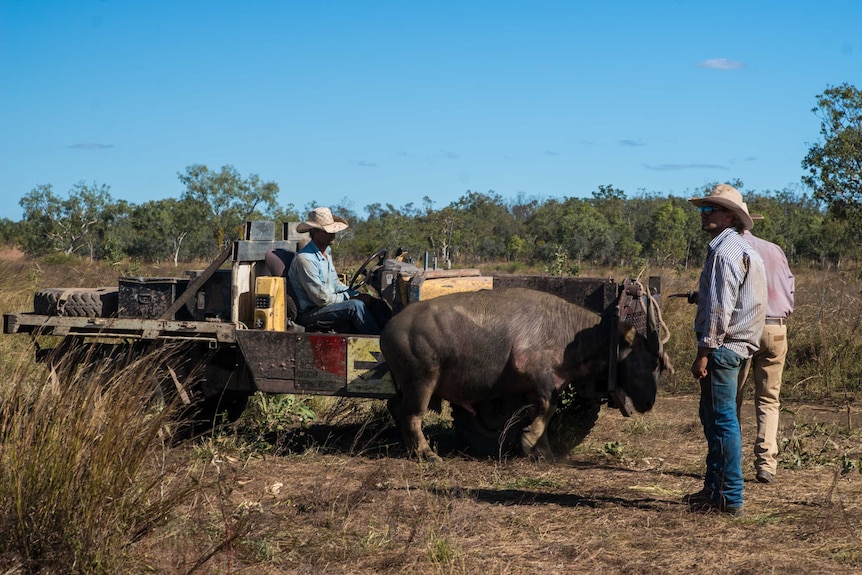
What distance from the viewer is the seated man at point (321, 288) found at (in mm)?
8852

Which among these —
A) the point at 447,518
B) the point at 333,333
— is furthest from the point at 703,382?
the point at 333,333

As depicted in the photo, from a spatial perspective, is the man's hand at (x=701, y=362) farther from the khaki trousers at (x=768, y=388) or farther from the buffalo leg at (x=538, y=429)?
the buffalo leg at (x=538, y=429)

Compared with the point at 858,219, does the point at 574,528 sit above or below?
below

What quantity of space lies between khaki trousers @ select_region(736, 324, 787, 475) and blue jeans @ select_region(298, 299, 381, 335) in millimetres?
3241

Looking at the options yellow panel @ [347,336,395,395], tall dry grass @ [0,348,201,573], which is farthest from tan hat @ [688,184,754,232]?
tall dry grass @ [0,348,201,573]

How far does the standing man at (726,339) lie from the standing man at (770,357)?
48.1 inches

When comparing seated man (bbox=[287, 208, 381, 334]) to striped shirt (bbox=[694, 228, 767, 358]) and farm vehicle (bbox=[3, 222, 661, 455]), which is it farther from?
striped shirt (bbox=[694, 228, 767, 358])

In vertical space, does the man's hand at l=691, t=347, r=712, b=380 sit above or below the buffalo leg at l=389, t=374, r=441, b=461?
above

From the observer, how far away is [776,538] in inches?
231

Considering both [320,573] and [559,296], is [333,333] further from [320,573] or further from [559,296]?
[320,573]

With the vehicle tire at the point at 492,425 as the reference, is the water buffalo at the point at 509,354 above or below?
above

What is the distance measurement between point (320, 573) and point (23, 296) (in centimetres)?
1191

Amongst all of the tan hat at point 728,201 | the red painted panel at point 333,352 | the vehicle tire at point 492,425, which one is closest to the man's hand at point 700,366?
the tan hat at point 728,201

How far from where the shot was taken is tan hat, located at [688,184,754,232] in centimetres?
652
